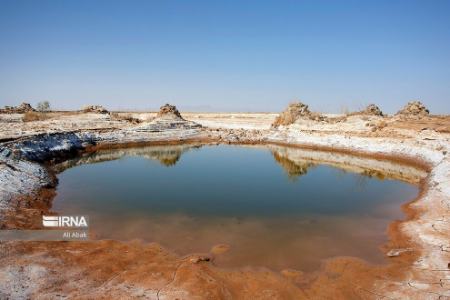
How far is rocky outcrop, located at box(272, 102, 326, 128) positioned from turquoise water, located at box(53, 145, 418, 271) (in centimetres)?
1671

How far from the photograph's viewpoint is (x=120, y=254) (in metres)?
8.10

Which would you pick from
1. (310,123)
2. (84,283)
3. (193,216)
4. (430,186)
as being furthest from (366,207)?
(310,123)

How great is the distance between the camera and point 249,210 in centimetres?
1194

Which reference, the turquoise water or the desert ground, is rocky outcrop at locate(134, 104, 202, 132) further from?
the desert ground

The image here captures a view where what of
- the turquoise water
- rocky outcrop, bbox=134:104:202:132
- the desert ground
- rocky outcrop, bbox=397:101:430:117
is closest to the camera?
the desert ground

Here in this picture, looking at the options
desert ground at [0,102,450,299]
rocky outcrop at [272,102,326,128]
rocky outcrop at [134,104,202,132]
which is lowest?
desert ground at [0,102,450,299]

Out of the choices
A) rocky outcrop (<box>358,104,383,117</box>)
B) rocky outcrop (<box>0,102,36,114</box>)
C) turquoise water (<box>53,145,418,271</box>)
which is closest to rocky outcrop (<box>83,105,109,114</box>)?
rocky outcrop (<box>0,102,36,114</box>)

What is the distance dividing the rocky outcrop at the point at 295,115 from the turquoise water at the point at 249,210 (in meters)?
16.7

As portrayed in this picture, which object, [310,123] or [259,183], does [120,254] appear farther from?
[310,123]

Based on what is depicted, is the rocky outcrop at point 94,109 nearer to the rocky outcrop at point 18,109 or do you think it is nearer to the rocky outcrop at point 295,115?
the rocky outcrop at point 18,109

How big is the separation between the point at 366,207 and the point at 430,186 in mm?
4062

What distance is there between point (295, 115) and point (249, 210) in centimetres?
2623

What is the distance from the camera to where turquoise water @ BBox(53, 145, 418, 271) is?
8.93 m

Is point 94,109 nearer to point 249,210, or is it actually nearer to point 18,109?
point 18,109
